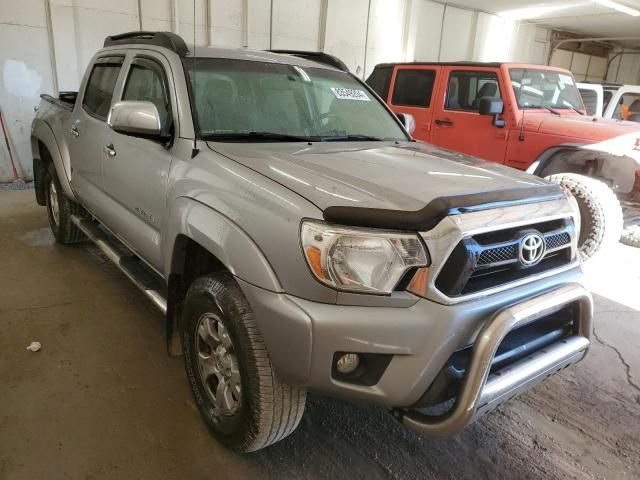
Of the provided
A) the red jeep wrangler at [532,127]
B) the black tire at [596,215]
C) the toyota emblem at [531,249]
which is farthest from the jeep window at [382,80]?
the toyota emblem at [531,249]

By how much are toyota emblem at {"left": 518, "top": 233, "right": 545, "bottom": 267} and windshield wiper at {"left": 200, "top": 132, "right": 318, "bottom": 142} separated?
1.16 metres

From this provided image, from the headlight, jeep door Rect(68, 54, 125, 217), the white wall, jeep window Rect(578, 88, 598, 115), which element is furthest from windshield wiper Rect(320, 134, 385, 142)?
the white wall

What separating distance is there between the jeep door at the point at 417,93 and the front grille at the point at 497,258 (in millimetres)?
4223

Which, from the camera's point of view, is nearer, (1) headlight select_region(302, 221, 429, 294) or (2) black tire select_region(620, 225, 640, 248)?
(1) headlight select_region(302, 221, 429, 294)

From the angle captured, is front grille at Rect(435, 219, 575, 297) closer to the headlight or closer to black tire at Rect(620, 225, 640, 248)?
the headlight

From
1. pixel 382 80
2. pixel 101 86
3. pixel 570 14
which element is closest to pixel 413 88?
pixel 382 80

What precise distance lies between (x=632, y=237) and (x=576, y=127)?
1682 millimetres

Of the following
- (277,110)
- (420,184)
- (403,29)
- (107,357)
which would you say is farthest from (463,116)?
(403,29)

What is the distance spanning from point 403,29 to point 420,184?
996 cm

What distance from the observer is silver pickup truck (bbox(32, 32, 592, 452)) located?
1481 millimetres

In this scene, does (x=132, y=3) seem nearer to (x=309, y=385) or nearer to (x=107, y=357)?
(x=107, y=357)

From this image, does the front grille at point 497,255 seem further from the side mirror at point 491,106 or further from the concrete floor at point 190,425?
the side mirror at point 491,106

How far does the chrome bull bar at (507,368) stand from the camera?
58.4 inches

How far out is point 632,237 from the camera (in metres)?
5.50
